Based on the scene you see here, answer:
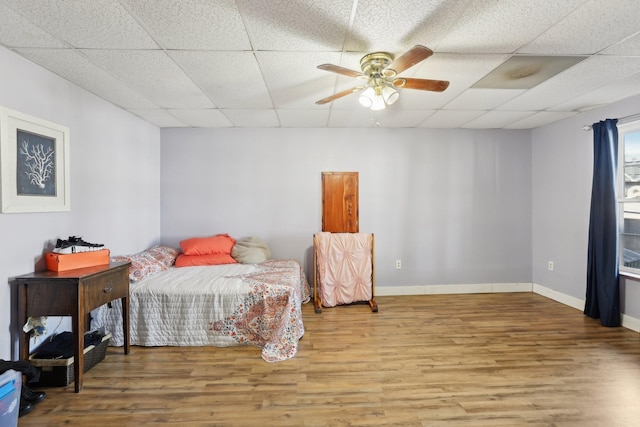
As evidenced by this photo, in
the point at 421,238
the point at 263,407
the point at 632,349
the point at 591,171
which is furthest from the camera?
the point at 421,238

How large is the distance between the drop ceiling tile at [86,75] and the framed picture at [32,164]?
1.44 ft

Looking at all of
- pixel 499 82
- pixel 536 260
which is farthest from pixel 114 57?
pixel 536 260

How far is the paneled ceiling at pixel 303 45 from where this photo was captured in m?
1.65

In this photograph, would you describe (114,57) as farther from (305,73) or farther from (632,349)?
(632,349)

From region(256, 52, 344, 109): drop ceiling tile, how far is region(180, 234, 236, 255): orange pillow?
1.88m

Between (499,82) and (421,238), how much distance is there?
2251 mm

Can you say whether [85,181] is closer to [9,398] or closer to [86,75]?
[86,75]

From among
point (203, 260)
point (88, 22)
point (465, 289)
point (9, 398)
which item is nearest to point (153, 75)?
point (88, 22)

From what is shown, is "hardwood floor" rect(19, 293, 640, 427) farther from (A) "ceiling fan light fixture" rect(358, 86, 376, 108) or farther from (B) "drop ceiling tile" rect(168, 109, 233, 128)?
(B) "drop ceiling tile" rect(168, 109, 233, 128)

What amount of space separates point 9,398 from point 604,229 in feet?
16.9

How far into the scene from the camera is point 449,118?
372 centimetres

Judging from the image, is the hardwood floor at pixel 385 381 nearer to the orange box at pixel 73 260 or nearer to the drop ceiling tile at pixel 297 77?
the orange box at pixel 73 260

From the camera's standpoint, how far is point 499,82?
262 centimetres

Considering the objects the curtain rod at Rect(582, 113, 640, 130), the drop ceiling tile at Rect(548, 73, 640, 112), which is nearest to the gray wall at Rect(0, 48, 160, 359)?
the drop ceiling tile at Rect(548, 73, 640, 112)
